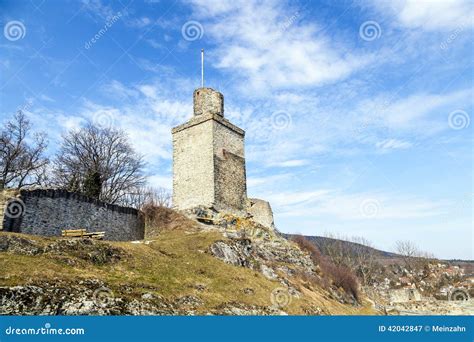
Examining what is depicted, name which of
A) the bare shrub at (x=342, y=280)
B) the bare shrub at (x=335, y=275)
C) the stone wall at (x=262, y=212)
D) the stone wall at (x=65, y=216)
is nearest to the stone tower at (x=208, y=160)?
A: the stone wall at (x=262, y=212)

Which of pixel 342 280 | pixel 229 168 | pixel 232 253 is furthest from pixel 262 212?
pixel 232 253

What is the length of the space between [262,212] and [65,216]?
20490 millimetres

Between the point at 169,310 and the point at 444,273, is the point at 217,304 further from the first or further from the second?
the point at 444,273

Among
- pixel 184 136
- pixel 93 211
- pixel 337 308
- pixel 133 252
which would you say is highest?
pixel 184 136

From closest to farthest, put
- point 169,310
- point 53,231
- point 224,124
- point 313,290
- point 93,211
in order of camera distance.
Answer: point 169,310, point 53,231, point 93,211, point 313,290, point 224,124

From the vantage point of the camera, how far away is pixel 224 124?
108ft

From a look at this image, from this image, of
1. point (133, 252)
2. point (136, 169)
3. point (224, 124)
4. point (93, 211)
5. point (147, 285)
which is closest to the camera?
point (147, 285)

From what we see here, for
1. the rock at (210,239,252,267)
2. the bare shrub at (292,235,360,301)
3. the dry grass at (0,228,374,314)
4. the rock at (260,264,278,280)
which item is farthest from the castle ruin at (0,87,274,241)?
the rock at (260,264,278,280)

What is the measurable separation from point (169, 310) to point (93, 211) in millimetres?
11328

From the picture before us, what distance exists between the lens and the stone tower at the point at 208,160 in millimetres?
30703

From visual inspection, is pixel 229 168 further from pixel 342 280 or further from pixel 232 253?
pixel 342 280

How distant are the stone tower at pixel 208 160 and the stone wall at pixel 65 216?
19.8 feet

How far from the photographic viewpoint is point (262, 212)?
3725 cm

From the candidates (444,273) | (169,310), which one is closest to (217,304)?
(169,310)
